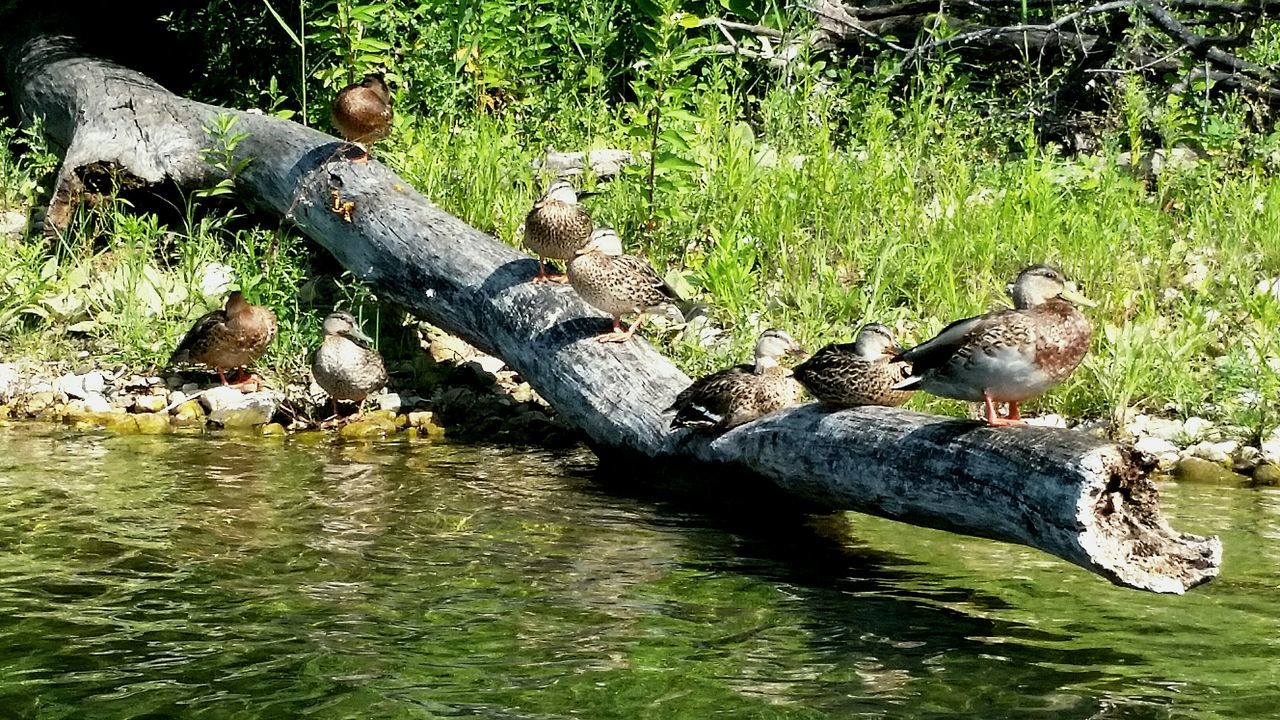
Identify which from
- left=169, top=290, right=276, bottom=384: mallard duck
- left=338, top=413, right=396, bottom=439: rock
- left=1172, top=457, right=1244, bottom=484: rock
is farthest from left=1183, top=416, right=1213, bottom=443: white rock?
left=169, top=290, right=276, bottom=384: mallard duck

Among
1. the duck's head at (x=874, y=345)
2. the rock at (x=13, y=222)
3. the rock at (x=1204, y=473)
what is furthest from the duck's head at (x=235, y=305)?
the rock at (x=1204, y=473)

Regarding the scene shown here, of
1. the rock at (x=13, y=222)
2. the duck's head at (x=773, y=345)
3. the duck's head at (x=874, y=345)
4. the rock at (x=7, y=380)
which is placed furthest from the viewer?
the rock at (x=13, y=222)

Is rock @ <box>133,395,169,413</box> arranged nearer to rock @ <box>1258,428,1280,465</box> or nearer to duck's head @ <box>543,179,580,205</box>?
duck's head @ <box>543,179,580,205</box>

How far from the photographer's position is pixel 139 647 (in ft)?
17.4

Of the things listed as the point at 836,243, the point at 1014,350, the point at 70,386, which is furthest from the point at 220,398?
the point at 1014,350

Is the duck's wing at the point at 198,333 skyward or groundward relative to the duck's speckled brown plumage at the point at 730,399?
skyward

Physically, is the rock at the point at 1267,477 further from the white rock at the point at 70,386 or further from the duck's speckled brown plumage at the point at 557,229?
the white rock at the point at 70,386

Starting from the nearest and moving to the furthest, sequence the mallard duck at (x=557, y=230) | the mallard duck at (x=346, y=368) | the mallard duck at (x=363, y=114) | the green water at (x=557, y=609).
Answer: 1. the green water at (x=557, y=609)
2. the mallard duck at (x=557, y=230)
3. the mallard duck at (x=346, y=368)
4. the mallard duck at (x=363, y=114)

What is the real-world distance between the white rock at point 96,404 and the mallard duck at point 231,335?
2.02 feet

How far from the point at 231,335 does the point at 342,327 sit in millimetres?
702

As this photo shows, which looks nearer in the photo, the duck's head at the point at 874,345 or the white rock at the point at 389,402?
the duck's head at the point at 874,345

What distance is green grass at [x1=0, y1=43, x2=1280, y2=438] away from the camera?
377 inches

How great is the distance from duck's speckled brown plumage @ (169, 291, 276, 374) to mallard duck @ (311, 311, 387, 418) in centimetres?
46

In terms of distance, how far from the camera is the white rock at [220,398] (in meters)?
9.84
